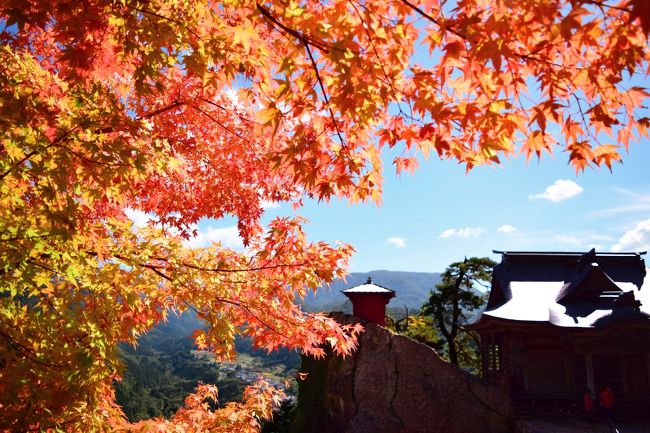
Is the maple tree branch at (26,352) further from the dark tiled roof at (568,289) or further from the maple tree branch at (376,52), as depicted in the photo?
the dark tiled roof at (568,289)

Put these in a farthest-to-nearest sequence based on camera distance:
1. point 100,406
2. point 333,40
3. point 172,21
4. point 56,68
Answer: point 56,68 → point 100,406 → point 172,21 → point 333,40

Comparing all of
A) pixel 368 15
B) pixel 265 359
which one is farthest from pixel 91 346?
pixel 265 359

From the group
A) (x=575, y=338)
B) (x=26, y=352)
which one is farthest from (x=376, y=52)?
(x=575, y=338)

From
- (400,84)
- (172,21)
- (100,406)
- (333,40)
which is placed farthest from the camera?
(100,406)

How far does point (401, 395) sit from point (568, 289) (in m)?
7.56

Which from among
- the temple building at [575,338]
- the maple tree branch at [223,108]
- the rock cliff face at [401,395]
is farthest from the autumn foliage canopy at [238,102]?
the temple building at [575,338]

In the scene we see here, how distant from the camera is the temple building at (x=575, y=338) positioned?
13.7 meters

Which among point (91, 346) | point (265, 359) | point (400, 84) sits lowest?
point (265, 359)

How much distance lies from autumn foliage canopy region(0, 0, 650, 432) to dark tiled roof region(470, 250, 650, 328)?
12602 millimetres

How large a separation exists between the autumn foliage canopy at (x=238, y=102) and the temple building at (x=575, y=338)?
1235cm

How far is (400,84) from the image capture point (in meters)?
3.24

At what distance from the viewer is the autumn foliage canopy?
2811 millimetres

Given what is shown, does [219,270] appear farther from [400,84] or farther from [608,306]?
[608,306]

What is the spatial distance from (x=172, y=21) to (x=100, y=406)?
3.74 meters
